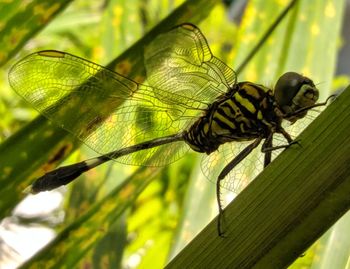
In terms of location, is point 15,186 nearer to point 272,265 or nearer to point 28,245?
point 272,265

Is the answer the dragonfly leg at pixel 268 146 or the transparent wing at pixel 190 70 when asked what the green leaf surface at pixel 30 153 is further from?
the dragonfly leg at pixel 268 146

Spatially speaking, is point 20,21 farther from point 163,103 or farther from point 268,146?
point 268,146

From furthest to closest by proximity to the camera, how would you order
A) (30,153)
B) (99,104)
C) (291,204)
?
(99,104), (30,153), (291,204)

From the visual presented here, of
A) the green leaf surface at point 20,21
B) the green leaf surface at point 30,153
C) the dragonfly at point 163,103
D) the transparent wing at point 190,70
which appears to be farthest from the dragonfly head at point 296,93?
the green leaf surface at point 20,21

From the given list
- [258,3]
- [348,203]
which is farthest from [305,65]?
[348,203]

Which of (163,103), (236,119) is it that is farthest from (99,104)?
(236,119)

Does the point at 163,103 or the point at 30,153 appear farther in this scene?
the point at 163,103

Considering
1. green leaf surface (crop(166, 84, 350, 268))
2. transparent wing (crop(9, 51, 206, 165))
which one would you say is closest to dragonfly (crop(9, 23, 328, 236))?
transparent wing (crop(9, 51, 206, 165))
